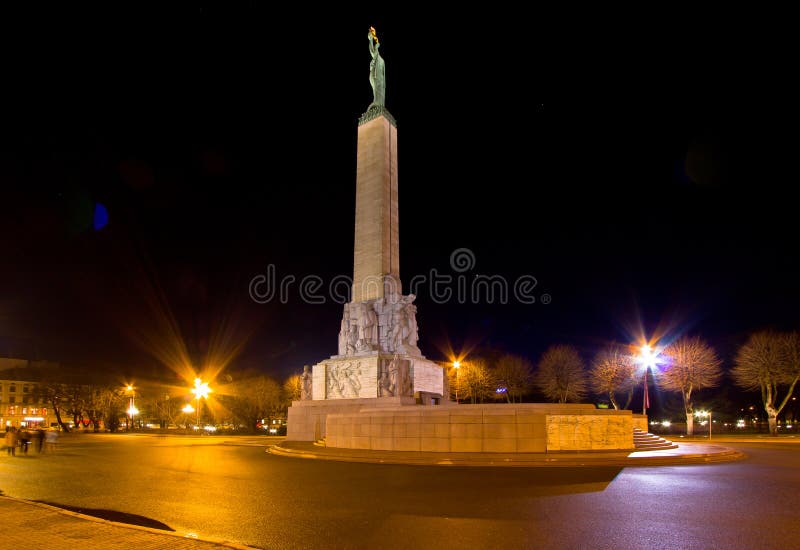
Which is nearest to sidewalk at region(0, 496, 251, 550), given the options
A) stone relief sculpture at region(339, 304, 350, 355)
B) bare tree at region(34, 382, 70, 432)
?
stone relief sculpture at region(339, 304, 350, 355)

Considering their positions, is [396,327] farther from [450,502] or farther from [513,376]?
[513,376]

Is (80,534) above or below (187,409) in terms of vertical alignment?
above

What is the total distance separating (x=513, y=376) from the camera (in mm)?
62562

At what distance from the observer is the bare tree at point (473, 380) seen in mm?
58312

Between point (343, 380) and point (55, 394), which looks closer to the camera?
point (343, 380)

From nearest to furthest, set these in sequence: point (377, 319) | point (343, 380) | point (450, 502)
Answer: point (450, 502), point (343, 380), point (377, 319)

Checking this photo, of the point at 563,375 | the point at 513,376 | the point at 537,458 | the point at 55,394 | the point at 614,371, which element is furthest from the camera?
the point at 55,394

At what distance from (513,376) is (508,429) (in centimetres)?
4389

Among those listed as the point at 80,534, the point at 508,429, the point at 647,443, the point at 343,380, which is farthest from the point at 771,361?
the point at 80,534

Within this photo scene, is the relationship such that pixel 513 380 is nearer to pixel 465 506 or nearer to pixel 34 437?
pixel 34 437

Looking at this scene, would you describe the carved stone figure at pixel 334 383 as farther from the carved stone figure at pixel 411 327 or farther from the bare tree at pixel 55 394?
the bare tree at pixel 55 394

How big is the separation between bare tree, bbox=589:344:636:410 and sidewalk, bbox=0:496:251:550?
50.7 meters

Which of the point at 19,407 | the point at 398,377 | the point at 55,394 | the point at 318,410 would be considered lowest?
the point at 19,407

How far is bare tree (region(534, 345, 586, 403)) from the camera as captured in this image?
192ft
